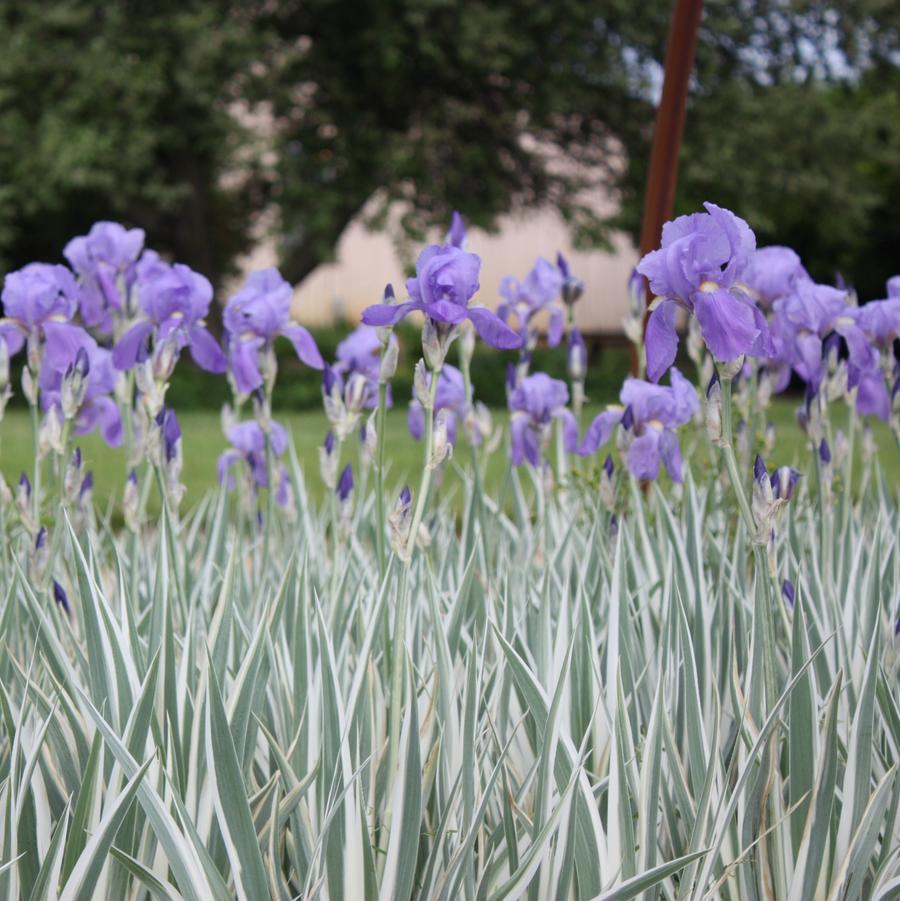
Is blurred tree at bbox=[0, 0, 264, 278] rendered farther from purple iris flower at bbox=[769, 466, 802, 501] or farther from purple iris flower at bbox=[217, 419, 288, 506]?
purple iris flower at bbox=[769, 466, 802, 501]

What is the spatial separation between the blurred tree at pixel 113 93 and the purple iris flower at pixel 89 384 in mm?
10753

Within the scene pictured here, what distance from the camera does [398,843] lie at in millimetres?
1237

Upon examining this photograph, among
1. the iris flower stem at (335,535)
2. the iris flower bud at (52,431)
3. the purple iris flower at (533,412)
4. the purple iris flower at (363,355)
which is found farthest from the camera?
the purple iris flower at (533,412)

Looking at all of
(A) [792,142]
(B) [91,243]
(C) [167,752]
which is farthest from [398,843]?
(A) [792,142]

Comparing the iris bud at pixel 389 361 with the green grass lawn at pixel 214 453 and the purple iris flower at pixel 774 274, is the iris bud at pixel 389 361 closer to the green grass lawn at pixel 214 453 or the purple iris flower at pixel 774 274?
the purple iris flower at pixel 774 274

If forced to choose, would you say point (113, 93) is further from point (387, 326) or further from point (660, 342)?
point (660, 342)

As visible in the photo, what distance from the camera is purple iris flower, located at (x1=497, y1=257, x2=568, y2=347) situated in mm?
2840

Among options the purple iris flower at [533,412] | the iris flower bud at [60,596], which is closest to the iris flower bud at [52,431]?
the iris flower bud at [60,596]

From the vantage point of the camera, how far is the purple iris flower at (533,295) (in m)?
2.84

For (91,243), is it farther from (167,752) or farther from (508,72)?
(508,72)

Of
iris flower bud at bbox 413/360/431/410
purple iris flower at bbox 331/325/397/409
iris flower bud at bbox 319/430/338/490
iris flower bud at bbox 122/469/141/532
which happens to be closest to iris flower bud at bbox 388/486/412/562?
iris flower bud at bbox 413/360/431/410

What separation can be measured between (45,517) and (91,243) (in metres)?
0.67

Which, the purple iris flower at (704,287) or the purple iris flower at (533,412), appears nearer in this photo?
the purple iris flower at (704,287)

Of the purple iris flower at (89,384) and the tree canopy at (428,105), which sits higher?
the tree canopy at (428,105)
